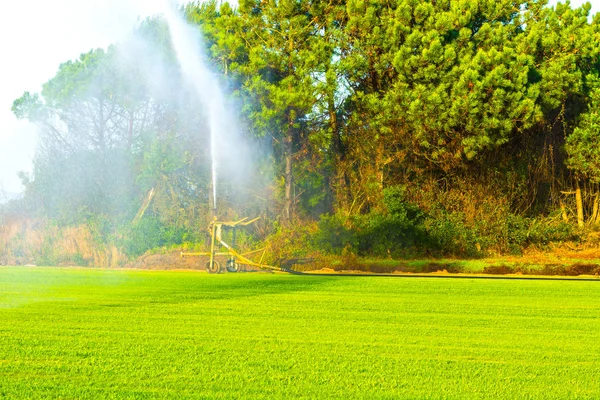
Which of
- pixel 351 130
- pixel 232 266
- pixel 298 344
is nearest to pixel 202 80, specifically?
pixel 351 130

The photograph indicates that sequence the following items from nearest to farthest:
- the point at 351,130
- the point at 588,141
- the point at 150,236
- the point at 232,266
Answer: the point at 232,266 < the point at 150,236 < the point at 588,141 < the point at 351,130

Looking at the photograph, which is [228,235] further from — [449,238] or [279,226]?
[449,238]

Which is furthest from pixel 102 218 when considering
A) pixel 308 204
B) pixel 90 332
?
pixel 90 332

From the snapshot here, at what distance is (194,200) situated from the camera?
2966cm

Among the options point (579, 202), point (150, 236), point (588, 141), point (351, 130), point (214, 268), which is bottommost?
point (214, 268)

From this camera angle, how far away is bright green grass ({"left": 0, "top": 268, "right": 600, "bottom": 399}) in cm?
591

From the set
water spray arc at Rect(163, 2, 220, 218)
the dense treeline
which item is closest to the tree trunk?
the dense treeline

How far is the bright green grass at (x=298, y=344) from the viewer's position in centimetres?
591

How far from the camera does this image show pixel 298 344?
783cm

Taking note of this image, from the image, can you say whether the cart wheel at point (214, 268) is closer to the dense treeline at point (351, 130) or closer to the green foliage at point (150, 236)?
the dense treeline at point (351, 130)

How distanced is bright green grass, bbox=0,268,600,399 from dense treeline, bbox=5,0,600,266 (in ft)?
38.2

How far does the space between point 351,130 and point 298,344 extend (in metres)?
21.6

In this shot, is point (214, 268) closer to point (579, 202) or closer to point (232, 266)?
point (232, 266)

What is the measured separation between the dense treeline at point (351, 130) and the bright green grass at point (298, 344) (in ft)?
38.2
